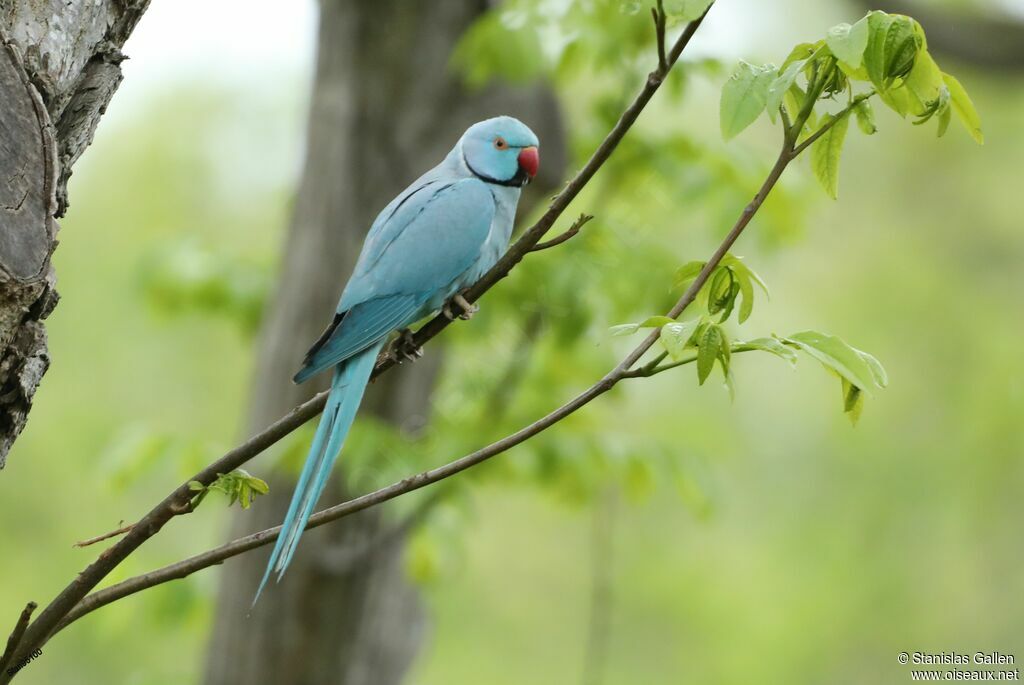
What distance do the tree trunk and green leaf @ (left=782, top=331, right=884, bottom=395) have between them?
320cm

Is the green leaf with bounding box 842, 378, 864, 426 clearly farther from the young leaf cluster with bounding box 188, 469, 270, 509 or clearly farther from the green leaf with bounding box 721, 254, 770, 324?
the young leaf cluster with bounding box 188, 469, 270, 509

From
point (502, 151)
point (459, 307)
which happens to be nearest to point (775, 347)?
point (459, 307)

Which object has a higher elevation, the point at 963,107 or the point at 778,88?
the point at 963,107

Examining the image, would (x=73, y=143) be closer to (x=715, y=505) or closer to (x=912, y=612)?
(x=715, y=505)

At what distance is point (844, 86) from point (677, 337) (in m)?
0.46

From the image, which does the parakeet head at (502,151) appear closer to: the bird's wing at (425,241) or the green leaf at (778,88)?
the bird's wing at (425,241)

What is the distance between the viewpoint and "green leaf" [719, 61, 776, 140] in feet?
4.61

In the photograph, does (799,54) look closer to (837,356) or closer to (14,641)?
(837,356)

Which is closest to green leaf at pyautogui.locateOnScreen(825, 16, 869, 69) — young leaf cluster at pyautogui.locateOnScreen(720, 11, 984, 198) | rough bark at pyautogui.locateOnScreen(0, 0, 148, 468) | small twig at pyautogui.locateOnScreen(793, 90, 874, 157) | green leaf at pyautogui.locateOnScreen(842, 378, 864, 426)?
young leaf cluster at pyautogui.locateOnScreen(720, 11, 984, 198)

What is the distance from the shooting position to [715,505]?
13.8 ft

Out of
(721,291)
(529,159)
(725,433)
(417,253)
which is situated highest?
(725,433)

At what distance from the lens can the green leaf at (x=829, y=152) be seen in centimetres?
156

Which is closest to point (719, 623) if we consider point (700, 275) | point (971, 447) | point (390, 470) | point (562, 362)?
point (971, 447)

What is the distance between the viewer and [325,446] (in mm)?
2197
